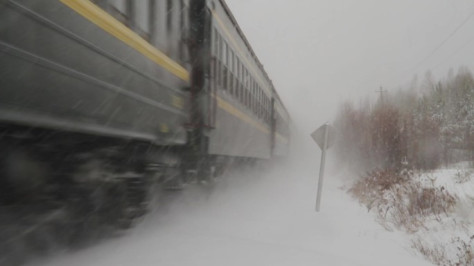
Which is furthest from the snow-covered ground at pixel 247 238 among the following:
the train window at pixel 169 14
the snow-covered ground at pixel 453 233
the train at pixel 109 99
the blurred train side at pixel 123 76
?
the train window at pixel 169 14

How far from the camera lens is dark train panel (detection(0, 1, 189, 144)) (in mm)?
2645

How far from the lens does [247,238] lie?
523 cm

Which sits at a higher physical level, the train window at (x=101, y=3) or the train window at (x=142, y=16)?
the train window at (x=142, y=16)

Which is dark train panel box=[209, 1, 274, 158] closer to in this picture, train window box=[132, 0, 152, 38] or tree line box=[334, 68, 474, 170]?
train window box=[132, 0, 152, 38]

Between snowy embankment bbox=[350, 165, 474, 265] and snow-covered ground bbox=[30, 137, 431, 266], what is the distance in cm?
24

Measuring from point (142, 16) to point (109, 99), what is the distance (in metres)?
1.11

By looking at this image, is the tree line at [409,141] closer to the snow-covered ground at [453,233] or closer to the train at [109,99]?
the snow-covered ground at [453,233]

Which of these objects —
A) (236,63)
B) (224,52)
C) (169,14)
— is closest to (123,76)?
(169,14)

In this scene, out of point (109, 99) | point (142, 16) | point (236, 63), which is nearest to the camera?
point (109, 99)

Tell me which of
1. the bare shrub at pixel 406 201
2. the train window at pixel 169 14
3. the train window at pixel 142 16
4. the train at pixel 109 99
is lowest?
the bare shrub at pixel 406 201

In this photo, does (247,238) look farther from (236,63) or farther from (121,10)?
(236,63)

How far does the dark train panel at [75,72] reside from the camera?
8.68ft

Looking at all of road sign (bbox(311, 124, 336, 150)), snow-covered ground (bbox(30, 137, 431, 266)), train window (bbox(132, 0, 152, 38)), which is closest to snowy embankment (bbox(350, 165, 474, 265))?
snow-covered ground (bbox(30, 137, 431, 266))

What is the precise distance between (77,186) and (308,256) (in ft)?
7.97
